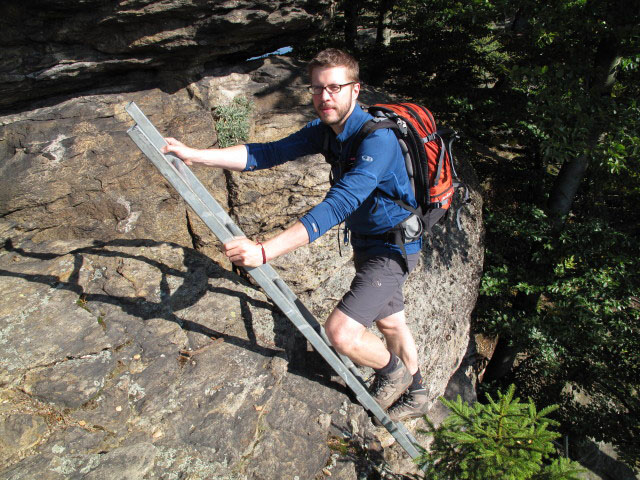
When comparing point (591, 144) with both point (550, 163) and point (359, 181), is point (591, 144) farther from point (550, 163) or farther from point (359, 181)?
point (359, 181)

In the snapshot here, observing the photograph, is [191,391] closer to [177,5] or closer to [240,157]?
[240,157]

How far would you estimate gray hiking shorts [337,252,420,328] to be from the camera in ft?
11.7

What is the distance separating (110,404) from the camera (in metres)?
3.59

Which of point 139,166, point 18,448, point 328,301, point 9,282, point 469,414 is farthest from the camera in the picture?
point 139,166

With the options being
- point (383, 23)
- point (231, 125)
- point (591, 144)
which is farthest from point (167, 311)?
point (383, 23)

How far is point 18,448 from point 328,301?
133 inches

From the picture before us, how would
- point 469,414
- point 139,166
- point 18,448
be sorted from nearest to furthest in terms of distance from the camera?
point 18,448 < point 469,414 < point 139,166

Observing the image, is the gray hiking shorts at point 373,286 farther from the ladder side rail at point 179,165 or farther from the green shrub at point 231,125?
the green shrub at point 231,125

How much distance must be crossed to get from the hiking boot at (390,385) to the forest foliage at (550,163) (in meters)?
4.45

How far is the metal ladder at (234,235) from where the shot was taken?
2.94m

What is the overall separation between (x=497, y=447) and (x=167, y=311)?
339 cm

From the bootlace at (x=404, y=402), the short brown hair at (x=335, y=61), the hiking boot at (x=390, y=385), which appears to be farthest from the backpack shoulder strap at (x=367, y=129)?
the bootlace at (x=404, y=402)

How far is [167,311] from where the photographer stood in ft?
14.6

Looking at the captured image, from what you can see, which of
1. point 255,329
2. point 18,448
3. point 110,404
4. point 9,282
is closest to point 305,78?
point 255,329
